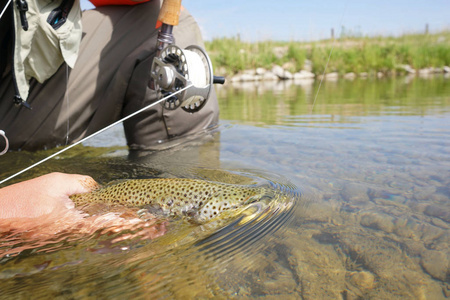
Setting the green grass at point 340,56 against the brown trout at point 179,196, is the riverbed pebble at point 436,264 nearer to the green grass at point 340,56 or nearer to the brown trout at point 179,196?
the brown trout at point 179,196

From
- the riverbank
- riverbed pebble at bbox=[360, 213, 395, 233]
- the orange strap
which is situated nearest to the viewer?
riverbed pebble at bbox=[360, 213, 395, 233]

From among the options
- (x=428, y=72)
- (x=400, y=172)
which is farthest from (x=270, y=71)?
(x=400, y=172)

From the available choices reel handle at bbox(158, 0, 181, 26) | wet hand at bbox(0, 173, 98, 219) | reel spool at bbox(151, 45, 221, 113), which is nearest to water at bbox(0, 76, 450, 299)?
wet hand at bbox(0, 173, 98, 219)

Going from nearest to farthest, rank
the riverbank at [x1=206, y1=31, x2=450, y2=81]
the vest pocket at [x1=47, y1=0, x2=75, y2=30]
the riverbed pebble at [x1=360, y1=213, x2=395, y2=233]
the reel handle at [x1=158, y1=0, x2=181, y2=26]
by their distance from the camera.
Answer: the riverbed pebble at [x1=360, y1=213, x2=395, y2=233] < the reel handle at [x1=158, y1=0, x2=181, y2=26] < the vest pocket at [x1=47, y1=0, x2=75, y2=30] < the riverbank at [x1=206, y1=31, x2=450, y2=81]

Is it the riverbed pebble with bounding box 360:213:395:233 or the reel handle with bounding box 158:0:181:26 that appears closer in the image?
the riverbed pebble with bounding box 360:213:395:233

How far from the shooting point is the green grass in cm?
1873

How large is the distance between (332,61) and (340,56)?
44cm

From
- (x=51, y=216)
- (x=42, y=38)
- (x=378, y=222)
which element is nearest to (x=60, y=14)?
(x=42, y=38)

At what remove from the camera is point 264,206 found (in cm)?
178

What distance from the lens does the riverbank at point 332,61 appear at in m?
18.7

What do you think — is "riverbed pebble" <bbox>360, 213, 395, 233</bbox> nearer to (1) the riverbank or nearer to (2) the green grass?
(1) the riverbank

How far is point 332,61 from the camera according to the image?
755 inches

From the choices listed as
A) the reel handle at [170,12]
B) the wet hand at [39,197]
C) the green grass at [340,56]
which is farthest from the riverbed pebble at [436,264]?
the green grass at [340,56]

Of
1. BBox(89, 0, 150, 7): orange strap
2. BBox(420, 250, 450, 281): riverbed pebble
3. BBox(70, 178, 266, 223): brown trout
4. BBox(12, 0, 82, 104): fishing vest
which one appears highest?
BBox(89, 0, 150, 7): orange strap
